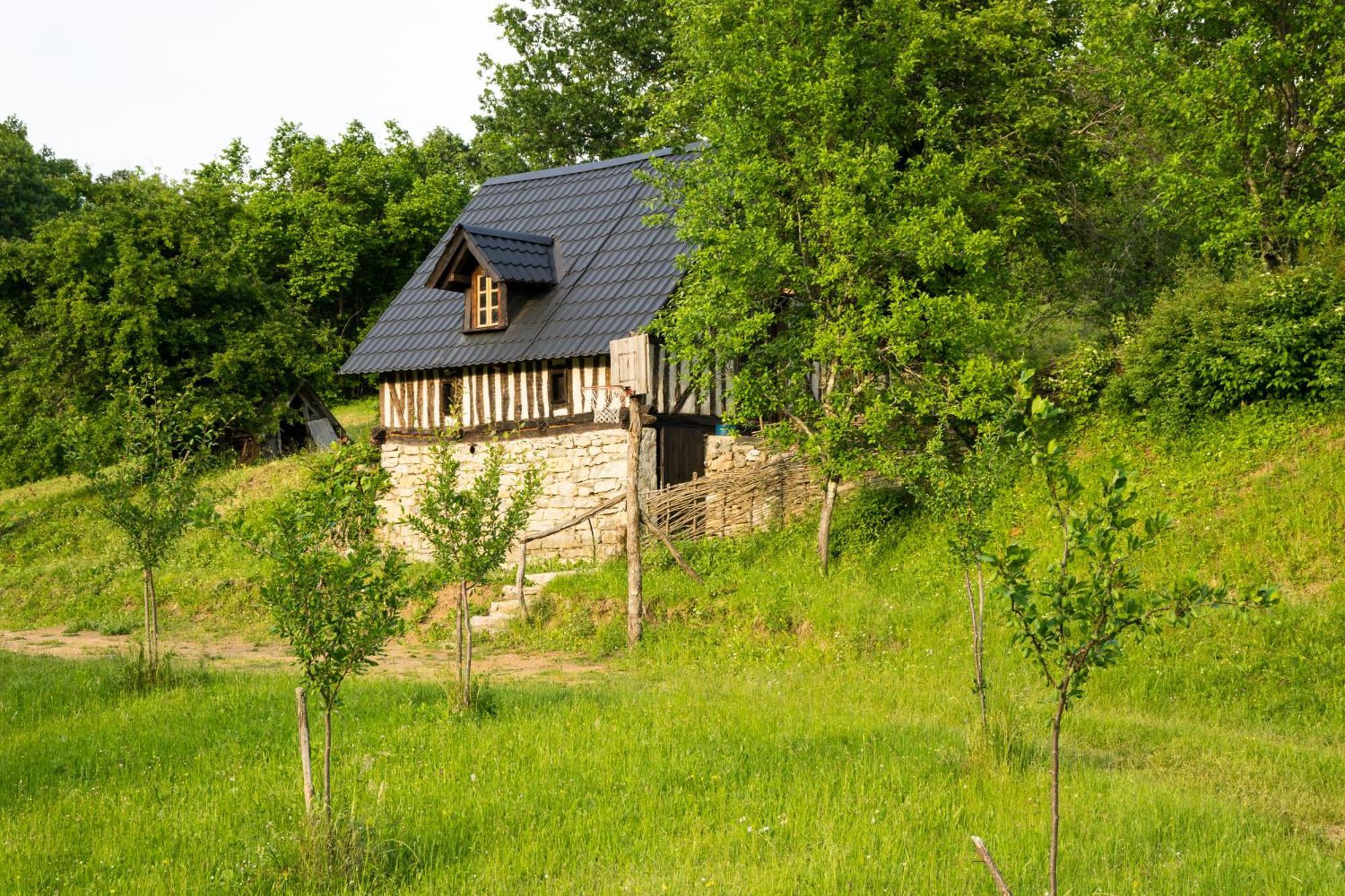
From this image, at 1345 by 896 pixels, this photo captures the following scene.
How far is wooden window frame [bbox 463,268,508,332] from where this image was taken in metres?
22.8

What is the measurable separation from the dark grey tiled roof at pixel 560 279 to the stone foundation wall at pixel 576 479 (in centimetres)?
168

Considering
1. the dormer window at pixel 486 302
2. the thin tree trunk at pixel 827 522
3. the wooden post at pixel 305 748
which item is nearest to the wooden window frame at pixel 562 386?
the dormer window at pixel 486 302

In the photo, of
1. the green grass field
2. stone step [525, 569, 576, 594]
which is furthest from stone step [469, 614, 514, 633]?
stone step [525, 569, 576, 594]

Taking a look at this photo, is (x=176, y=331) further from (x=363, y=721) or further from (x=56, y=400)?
(x=363, y=721)

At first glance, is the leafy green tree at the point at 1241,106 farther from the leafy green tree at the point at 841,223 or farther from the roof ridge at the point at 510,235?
the roof ridge at the point at 510,235

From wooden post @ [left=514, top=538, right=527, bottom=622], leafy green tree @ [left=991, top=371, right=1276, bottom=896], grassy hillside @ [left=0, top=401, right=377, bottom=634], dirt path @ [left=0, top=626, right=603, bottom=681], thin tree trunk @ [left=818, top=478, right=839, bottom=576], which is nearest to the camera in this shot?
leafy green tree @ [left=991, top=371, right=1276, bottom=896]

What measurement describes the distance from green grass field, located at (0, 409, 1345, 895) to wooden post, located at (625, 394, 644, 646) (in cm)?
48

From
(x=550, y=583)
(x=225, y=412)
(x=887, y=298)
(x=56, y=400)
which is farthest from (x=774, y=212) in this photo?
(x=56, y=400)

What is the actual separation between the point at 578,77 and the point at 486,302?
1460 cm

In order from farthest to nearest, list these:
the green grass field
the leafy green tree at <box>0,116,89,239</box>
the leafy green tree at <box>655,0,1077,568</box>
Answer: the leafy green tree at <box>0,116,89,239</box> → the leafy green tree at <box>655,0,1077,568</box> → the green grass field

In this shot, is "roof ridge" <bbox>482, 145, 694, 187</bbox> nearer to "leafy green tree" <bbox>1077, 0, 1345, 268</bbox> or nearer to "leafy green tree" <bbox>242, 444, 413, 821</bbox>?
"leafy green tree" <bbox>1077, 0, 1345, 268</bbox>

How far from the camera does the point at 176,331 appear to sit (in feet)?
99.8

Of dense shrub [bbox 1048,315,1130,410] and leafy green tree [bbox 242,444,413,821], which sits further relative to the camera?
dense shrub [bbox 1048,315,1130,410]

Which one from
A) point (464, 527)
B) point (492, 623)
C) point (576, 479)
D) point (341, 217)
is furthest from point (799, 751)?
point (341, 217)
